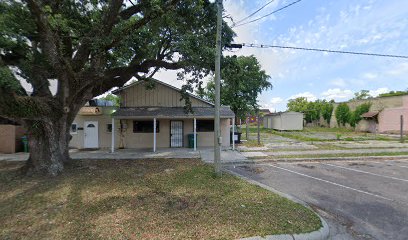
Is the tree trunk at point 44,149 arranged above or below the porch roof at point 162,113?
below

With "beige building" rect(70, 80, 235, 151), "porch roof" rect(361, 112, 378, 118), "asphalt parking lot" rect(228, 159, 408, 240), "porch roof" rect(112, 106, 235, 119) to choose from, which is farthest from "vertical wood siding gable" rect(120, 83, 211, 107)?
"porch roof" rect(361, 112, 378, 118)

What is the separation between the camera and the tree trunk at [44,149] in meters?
8.75

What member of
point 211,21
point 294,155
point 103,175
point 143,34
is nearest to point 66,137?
point 103,175

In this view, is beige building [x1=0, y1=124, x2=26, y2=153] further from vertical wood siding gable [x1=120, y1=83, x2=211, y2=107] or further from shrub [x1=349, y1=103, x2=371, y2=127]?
shrub [x1=349, y1=103, x2=371, y2=127]

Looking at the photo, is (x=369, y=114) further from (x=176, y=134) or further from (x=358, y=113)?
(x=176, y=134)

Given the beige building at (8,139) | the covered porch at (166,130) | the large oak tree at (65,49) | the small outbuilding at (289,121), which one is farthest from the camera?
the small outbuilding at (289,121)

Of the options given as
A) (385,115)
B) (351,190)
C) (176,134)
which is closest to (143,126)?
(176,134)

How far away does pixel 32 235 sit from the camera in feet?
14.3

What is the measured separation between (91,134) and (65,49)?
8.52 metres

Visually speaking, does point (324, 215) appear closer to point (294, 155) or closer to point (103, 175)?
point (103, 175)

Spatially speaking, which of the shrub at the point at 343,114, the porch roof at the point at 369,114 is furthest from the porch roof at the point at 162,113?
the shrub at the point at 343,114

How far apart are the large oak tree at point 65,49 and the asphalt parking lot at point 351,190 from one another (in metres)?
5.22

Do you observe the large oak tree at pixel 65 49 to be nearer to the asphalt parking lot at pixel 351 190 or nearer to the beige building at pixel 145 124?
the asphalt parking lot at pixel 351 190

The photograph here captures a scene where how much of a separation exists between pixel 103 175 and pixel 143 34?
221 inches
